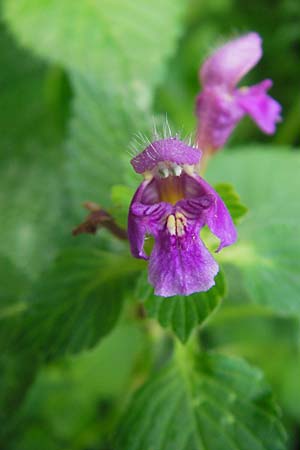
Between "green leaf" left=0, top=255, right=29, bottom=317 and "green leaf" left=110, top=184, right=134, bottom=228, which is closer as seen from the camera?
"green leaf" left=110, top=184, right=134, bottom=228

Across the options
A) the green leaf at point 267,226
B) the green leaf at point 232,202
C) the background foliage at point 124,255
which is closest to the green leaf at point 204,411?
the background foliage at point 124,255

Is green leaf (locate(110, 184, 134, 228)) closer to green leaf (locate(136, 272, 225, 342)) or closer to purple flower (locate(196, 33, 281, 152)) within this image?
green leaf (locate(136, 272, 225, 342))

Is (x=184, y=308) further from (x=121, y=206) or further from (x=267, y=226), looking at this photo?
(x=267, y=226)

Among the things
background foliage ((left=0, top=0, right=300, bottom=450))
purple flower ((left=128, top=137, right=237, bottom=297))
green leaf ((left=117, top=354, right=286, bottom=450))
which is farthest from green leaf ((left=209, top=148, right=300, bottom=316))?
purple flower ((left=128, top=137, right=237, bottom=297))

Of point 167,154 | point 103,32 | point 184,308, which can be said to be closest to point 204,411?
point 184,308

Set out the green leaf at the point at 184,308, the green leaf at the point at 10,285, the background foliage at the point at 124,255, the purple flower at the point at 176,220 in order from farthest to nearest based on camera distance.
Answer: the green leaf at the point at 10,285 → the background foliage at the point at 124,255 → the green leaf at the point at 184,308 → the purple flower at the point at 176,220

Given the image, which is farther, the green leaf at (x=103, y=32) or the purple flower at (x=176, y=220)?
the green leaf at (x=103, y=32)

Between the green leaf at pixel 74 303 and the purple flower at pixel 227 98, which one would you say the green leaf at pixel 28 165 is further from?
the purple flower at pixel 227 98
